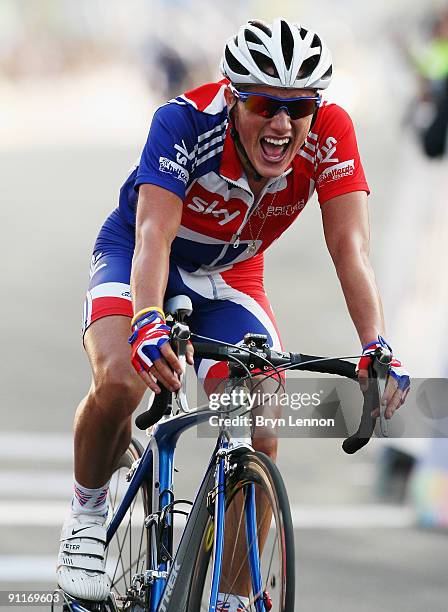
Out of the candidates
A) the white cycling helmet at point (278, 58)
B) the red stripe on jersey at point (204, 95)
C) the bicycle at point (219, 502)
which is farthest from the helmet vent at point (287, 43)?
the bicycle at point (219, 502)

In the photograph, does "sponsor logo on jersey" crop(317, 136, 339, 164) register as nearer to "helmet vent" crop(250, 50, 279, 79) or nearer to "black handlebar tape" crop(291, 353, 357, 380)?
"helmet vent" crop(250, 50, 279, 79)

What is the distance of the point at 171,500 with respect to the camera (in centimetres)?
438

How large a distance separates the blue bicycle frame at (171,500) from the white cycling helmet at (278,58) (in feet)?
3.42

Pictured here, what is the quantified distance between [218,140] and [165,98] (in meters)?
22.7

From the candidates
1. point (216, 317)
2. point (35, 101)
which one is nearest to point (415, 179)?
point (216, 317)

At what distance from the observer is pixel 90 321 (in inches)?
183

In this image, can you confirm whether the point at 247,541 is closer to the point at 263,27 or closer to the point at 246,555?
the point at 246,555

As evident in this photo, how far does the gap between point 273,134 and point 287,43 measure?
0.97ft

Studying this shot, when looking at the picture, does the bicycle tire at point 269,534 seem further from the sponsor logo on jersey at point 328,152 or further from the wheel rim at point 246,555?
the sponsor logo on jersey at point 328,152

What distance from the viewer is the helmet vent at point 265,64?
414cm

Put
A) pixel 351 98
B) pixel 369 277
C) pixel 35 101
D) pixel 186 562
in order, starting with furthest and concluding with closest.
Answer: pixel 35 101
pixel 351 98
pixel 369 277
pixel 186 562

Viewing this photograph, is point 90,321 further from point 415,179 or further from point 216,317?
point 415,179

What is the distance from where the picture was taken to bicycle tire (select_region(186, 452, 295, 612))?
3494 mm

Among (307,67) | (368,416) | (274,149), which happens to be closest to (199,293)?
(274,149)
